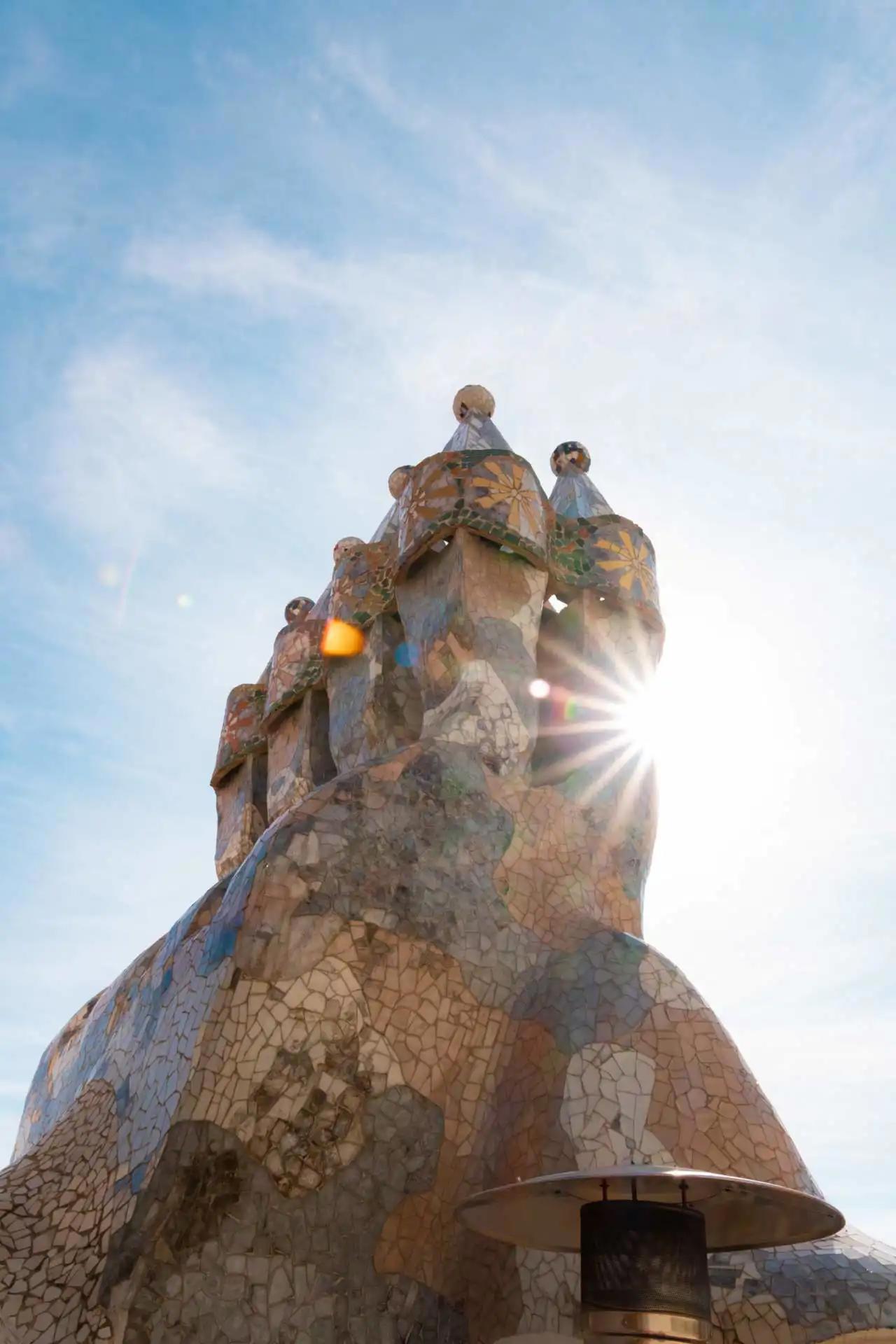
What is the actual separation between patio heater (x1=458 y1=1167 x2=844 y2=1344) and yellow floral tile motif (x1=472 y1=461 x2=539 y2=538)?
4.64 meters

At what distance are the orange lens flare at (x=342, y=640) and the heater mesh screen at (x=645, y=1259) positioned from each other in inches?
229

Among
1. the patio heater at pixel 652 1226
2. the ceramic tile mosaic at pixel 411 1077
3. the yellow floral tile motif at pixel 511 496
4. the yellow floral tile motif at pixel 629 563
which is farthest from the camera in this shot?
the yellow floral tile motif at pixel 629 563

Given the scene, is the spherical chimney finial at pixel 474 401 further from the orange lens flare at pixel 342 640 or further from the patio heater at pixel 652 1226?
the patio heater at pixel 652 1226

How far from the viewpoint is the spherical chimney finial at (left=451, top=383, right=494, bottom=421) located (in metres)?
9.19

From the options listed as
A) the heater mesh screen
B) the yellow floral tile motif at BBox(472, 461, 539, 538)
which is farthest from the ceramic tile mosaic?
the heater mesh screen

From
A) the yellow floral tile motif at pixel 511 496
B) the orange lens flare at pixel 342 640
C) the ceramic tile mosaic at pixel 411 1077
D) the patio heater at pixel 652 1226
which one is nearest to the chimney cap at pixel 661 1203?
the patio heater at pixel 652 1226

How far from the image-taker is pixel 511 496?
24.4 feet

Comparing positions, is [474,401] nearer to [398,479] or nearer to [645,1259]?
[398,479]

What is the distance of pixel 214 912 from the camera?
5762 millimetres

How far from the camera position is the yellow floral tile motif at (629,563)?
8.00 m

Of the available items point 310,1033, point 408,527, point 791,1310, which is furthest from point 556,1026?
point 408,527

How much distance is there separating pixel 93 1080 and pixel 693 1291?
3.47m

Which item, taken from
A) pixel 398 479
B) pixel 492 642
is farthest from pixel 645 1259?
pixel 398 479

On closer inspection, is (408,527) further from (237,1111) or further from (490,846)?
(237,1111)
